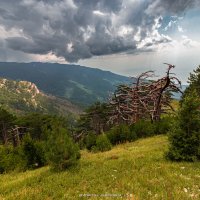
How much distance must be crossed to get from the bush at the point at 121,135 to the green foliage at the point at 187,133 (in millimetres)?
15416

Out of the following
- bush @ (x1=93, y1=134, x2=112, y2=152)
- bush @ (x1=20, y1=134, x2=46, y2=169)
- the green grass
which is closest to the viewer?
the green grass

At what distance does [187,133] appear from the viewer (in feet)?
53.0

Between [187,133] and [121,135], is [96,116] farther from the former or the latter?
[187,133]

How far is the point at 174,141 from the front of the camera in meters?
16.3

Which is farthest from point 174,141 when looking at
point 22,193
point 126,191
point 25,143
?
point 25,143

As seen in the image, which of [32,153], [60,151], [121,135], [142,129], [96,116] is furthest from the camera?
[96,116]

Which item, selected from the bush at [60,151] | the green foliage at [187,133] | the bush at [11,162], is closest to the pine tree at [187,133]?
the green foliage at [187,133]

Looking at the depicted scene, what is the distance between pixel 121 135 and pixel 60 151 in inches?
677

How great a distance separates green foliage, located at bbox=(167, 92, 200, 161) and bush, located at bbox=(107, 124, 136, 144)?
15.4 metres

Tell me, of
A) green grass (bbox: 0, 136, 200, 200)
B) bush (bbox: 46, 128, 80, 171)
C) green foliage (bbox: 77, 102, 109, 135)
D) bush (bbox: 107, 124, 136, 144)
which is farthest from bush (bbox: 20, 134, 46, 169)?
green foliage (bbox: 77, 102, 109, 135)

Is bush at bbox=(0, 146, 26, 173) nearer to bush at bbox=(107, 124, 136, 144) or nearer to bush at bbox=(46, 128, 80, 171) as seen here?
bush at bbox=(46, 128, 80, 171)

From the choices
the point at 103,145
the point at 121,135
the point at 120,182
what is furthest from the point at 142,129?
the point at 120,182

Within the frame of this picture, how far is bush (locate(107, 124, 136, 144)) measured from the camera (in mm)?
31953

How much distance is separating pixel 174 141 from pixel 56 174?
7.25 meters
